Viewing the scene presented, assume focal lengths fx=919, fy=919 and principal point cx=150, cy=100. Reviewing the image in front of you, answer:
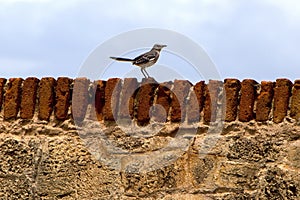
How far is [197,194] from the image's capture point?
498cm

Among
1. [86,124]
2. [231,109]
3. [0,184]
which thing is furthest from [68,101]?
[231,109]

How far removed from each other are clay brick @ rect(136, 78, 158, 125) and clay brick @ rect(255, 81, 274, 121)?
0.59m

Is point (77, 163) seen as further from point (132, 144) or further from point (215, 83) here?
point (215, 83)

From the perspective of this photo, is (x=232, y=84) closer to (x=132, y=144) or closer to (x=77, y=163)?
(x=132, y=144)

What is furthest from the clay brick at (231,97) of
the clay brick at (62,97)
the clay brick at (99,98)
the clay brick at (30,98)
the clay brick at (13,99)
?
the clay brick at (13,99)

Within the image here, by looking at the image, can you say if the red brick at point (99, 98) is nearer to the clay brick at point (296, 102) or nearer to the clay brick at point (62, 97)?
the clay brick at point (62, 97)

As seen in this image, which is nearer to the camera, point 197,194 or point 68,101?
point 197,194

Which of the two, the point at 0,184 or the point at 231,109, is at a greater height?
the point at 231,109

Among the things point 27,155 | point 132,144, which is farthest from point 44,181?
point 132,144

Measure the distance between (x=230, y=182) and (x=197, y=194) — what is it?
191mm

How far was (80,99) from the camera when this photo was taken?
17.3 ft

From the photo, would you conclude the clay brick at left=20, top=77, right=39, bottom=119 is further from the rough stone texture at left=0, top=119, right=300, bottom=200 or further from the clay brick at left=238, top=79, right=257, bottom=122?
the clay brick at left=238, top=79, right=257, bottom=122

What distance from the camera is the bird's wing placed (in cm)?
524

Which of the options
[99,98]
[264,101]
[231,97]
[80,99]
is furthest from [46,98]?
[264,101]
